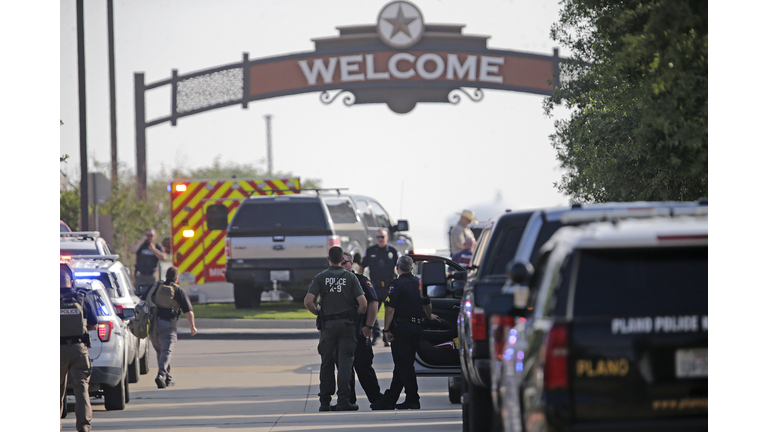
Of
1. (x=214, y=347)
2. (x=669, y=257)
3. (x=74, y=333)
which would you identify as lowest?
(x=214, y=347)

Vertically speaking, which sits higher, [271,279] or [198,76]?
[198,76]

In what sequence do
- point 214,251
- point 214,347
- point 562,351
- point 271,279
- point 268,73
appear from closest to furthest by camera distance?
point 562,351, point 214,347, point 271,279, point 214,251, point 268,73

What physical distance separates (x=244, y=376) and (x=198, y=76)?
17.2 m

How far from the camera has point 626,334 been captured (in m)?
5.08

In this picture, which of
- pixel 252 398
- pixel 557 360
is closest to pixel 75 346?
pixel 252 398

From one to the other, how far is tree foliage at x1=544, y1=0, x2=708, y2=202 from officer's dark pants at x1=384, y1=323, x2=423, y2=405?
3.12 metres

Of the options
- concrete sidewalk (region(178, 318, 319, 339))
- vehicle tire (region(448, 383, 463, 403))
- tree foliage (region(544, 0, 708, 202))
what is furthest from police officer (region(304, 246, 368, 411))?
concrete sidewalk (region(178, 318, 319, 339))

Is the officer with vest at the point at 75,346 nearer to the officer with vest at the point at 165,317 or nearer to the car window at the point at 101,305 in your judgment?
the car window at the point at 101,305

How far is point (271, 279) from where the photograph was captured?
21375 millimetres

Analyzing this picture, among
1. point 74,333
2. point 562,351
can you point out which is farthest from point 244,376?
point 562,351

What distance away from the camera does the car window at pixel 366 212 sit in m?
22.9

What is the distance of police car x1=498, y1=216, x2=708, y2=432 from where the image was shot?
5051mm

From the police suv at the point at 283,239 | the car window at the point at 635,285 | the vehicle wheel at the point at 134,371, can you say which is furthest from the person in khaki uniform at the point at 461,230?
the car window at the point at 635,285
